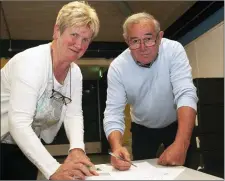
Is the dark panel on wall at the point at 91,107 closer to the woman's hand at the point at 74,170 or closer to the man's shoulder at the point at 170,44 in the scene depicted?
the man's shoulder at the point at 170,44

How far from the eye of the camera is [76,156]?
1.08 m

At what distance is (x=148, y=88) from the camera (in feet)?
4.90

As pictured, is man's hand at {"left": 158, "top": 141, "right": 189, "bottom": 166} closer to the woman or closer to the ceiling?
the woman

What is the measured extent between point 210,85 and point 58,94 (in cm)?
197

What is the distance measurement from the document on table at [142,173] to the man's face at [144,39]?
546mm

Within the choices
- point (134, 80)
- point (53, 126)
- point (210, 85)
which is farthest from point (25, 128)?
point (210, 85)

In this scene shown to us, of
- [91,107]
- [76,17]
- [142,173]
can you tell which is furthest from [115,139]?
[91,107]

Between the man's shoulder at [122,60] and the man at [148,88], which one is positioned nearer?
the man at [148,88]

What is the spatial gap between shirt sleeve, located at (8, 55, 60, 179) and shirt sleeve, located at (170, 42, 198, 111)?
2.08ft

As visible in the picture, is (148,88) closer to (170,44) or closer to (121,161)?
(170,44)

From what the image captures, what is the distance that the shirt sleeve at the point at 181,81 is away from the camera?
1.29 m

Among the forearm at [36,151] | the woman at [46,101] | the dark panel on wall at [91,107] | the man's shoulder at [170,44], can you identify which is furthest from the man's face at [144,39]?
the dark panel on wall at [91,107]

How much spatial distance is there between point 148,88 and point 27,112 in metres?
0.70

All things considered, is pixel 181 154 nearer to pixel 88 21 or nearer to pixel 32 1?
pixel 88 21
